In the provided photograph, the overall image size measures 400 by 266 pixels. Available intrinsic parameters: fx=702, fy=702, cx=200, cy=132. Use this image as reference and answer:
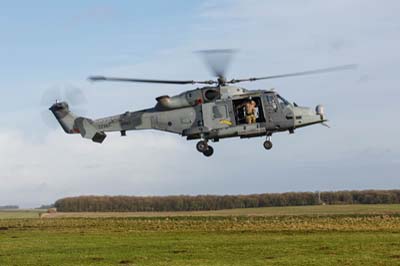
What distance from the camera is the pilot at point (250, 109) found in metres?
33.6

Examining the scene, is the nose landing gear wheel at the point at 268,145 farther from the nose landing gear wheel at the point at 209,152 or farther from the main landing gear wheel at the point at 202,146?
the main landing gear wheel at the point at 202,146

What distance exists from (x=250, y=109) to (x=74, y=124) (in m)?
9.88

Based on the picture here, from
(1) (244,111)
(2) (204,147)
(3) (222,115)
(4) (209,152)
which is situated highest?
(1) (244,111)

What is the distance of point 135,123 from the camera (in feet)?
116

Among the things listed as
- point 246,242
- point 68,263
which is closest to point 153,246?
point 246,242

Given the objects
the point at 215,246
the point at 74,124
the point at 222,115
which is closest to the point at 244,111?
the point at 222,115

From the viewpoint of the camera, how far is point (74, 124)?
1474 inches

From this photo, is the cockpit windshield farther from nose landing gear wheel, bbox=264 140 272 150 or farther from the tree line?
the tree line

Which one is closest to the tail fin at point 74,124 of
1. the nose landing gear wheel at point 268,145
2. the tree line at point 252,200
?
the nose landing gear wheel at point 268,145

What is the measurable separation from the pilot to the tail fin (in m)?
7.65

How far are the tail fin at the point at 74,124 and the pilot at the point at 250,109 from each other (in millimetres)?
7651

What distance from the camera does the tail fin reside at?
36.4 m

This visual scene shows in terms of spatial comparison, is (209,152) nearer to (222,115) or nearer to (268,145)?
(222,115)

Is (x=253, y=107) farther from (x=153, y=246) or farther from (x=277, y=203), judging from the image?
(x=277, y=203)
